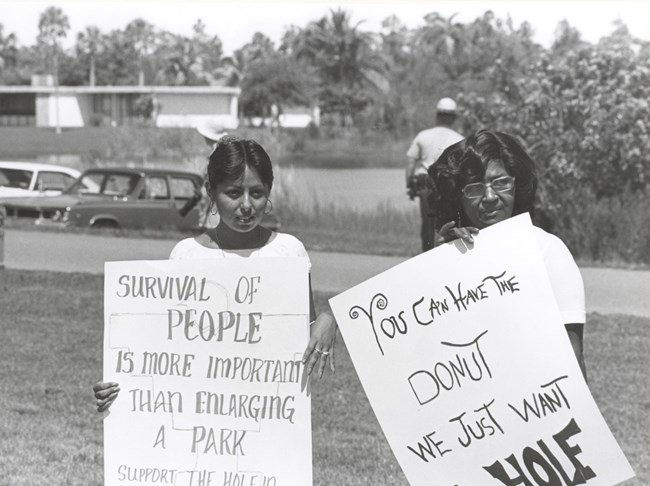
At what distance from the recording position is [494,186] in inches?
139

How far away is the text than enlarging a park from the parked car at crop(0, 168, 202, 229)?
13.6 m

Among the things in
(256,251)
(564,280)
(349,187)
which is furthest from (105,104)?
(564,280)

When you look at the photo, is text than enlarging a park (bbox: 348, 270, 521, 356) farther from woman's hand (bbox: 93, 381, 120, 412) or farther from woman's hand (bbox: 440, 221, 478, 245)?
woman's hand (bbox: 93, 381, 120, 412)

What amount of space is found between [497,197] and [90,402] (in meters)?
4.18

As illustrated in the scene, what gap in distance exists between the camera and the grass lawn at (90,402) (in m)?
5.82

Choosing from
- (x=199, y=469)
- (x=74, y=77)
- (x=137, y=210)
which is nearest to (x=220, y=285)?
(x=199, y=469)

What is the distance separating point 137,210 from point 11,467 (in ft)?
38.1

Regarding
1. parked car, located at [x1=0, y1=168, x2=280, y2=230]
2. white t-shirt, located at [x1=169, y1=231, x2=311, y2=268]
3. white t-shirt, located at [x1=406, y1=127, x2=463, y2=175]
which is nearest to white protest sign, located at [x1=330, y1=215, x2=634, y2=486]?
white t-shirt, located at [x1=169, y1=231, x2=311, y2=268]

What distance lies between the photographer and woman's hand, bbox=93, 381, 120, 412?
369 cm

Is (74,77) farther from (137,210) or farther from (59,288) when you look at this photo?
(59,288)

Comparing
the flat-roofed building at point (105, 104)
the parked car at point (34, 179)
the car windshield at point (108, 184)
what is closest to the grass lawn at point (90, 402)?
the parked car at point (34, 179)

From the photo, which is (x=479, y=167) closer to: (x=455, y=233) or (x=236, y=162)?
(x=455, y=233)

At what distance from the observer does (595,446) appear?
3.31 metres

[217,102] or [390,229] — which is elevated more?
[390,229]
